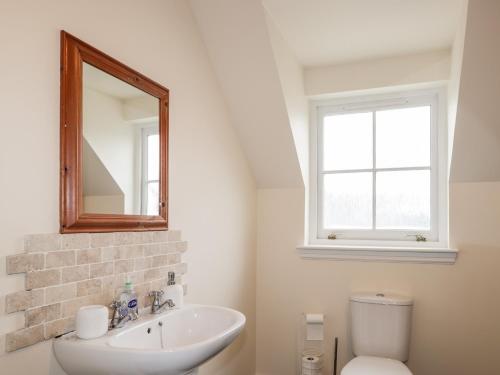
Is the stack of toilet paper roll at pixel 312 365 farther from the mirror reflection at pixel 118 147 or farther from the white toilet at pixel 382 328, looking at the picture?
the mirror reflection at pixel 118 147

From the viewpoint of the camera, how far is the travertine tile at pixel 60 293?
122cm

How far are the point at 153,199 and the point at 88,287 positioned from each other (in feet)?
1.63

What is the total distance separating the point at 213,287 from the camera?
225 cm

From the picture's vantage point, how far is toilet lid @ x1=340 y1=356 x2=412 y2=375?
203 centimetres

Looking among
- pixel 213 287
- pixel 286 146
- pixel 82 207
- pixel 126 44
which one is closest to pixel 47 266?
pixel 82 207

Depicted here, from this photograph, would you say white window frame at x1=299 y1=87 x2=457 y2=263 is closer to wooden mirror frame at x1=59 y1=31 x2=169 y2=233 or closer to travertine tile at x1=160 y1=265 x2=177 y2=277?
travertine tile at x1=160 y1=265 x2=177 y2=277

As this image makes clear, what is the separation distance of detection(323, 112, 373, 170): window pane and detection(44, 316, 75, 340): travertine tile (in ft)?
6.68

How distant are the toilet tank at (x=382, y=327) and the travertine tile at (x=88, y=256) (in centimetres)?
163

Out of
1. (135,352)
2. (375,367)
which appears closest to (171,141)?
(135,352)

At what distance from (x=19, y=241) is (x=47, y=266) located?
0.12m

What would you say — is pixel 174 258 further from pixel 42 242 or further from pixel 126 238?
pixel 42 242

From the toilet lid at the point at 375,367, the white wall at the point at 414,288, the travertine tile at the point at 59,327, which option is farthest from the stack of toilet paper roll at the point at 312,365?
the travertine tile at the point at 59,327

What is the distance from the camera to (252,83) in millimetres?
2318

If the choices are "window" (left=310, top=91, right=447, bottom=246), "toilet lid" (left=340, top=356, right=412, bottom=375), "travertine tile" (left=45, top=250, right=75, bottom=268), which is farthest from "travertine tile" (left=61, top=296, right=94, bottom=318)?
"window" (left=310, top=91, right=447, bottom=246)
